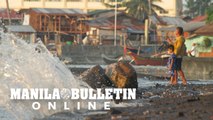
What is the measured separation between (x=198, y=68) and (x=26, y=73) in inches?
555

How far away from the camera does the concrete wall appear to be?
2573 centimetres

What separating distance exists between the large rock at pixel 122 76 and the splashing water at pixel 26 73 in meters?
2.23

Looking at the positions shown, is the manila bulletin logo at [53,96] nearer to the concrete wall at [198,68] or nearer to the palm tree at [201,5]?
the concrete wall at [198,68]

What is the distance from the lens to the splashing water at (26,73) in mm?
12805

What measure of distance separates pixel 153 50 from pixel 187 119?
179ft

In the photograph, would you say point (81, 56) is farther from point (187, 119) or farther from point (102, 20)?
point (187, 119)

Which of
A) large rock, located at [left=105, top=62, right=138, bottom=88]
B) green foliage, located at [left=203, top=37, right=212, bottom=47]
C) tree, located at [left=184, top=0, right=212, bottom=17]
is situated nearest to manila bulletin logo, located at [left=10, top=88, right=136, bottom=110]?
large rock, located at [left=105, top=62, right=138, bottom=88]

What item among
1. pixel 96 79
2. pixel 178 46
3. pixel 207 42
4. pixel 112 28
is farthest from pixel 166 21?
pixel 96 79

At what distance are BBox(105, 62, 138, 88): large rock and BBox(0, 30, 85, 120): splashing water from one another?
7.30 feet

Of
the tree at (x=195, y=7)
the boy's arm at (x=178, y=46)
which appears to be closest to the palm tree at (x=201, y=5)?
the tree at (x=195, y=7)

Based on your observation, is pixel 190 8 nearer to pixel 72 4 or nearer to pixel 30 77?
pixel 72 4

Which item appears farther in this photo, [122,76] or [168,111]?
[122,76]

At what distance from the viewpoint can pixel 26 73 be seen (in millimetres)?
13242

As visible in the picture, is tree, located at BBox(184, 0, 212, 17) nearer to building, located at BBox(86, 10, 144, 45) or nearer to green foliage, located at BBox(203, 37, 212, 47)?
building, located at BBox(86, 10, 144, 45)
